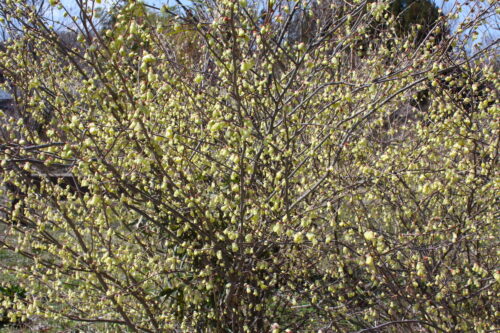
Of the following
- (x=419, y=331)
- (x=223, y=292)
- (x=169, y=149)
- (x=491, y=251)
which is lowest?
(x=419, y=331)

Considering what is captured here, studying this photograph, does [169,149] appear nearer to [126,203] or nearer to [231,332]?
[126,203]

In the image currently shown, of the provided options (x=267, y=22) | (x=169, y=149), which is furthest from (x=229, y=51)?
(x=169, y=149)

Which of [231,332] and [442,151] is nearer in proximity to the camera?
[231,332]

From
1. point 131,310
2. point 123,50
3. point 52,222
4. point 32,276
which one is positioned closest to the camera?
point 123,50

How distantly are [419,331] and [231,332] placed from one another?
4.46 ft

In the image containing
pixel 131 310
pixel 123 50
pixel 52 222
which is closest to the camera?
pixel 123 50

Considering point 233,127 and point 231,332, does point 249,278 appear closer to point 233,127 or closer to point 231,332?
point 231,332

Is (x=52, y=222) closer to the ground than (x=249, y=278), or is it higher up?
Answer: higher up

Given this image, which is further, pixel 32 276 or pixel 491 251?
pixel 491 251

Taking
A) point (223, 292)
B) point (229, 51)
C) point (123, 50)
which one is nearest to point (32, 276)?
point (223, 292)

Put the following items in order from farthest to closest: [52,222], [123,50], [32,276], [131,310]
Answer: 1. [131,310]
2. [52,222]
3. [32,276]
4. [123,50]

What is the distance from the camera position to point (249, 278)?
3.05m

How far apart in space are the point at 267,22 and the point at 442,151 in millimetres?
1807

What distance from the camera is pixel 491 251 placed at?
364cm
